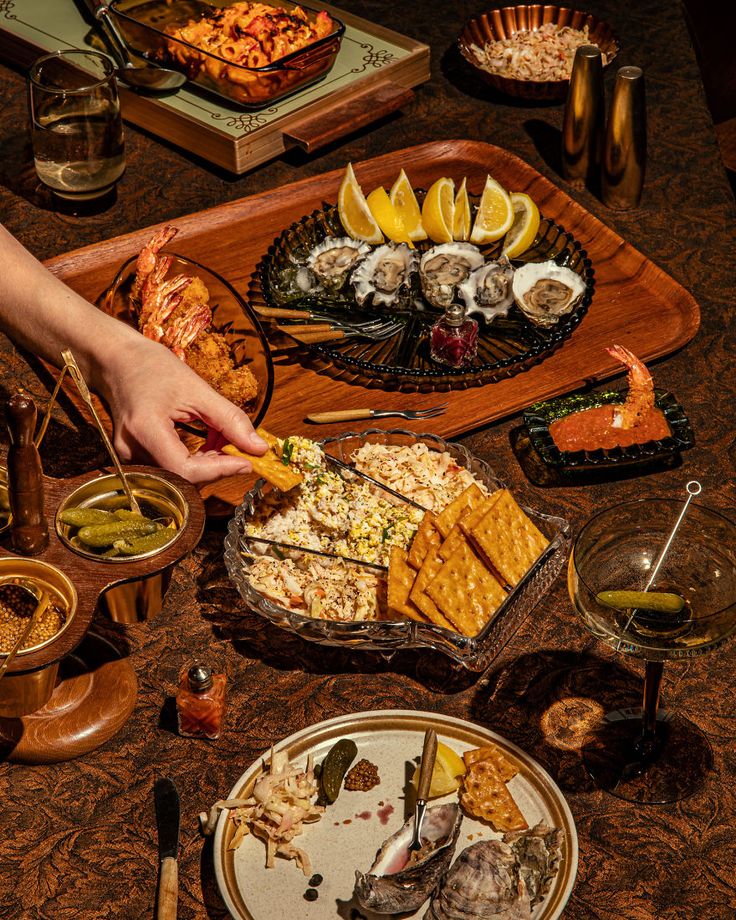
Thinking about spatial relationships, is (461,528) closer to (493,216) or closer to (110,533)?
(110,533)

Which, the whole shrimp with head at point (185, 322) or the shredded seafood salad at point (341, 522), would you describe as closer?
the shredded seafood salad at point (341, 522)

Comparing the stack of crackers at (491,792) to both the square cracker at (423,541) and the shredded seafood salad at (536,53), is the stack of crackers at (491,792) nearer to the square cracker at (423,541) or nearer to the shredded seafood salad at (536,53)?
the square cracker at (423,541)

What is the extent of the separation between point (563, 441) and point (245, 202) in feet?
3.77

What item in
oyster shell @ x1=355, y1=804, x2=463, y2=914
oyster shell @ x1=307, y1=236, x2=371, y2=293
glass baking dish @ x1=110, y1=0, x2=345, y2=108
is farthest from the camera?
glass baking dish @ x1=110, y1=0, x2=345, y2=108

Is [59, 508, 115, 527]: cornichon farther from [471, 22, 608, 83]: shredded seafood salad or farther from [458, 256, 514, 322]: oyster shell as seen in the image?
[471, 22, 608, 83]: shredded seafood salad

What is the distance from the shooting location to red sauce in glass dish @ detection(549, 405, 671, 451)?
1963mm

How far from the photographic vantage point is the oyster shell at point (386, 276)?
2.33 m

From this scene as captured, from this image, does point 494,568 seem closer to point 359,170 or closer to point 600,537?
point 600,537

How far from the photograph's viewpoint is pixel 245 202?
266 centimetres

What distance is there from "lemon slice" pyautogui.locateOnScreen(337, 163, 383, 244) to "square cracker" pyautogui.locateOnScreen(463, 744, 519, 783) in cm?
139

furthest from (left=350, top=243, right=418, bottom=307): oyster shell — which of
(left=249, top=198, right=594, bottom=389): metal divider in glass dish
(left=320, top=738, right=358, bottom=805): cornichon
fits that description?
(left=320, top=738, right=358, bottom=805): cornichon

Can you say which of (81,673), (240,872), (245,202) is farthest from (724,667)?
(245,202)

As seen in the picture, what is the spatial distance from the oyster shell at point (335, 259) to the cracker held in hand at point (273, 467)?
0.70 meters

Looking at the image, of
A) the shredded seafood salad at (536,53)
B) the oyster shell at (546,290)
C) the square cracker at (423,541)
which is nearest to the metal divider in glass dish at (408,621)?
the square cracker at (423,541)
